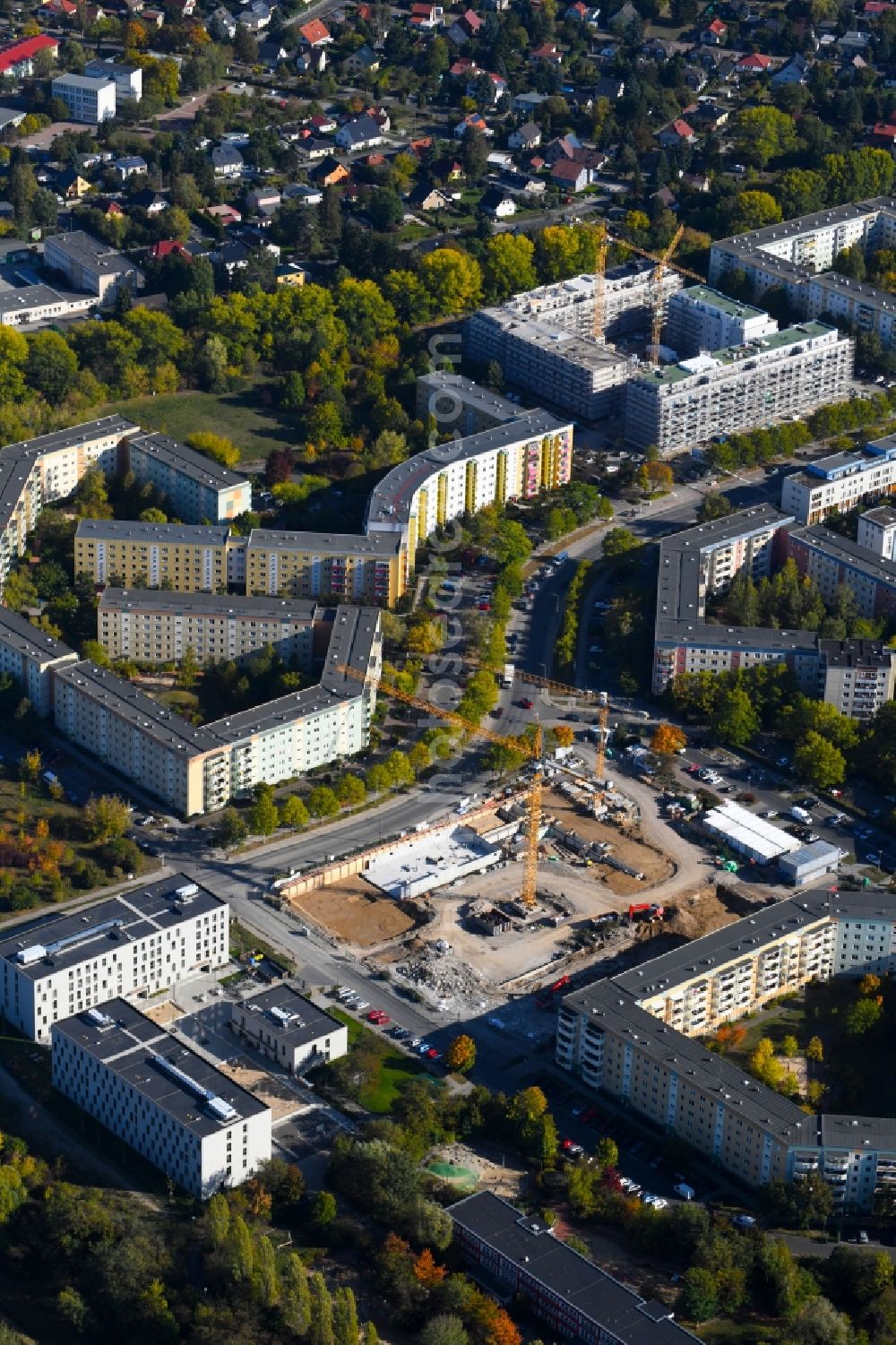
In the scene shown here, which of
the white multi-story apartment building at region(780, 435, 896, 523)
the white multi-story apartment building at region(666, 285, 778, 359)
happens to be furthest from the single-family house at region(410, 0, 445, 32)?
the white multi-story apartment building at region(780, 435, 896, 523)

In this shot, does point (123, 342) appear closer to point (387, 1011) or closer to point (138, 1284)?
point (387, 1011)

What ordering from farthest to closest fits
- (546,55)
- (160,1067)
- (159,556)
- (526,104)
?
(546,55) → (526,104) → (159,556) → (160,1067)

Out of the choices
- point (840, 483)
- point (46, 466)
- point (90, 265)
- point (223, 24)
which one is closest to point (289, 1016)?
point (46, 466)

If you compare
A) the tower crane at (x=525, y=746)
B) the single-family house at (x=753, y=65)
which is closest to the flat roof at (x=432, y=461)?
the tower crane at (x=525, y=746)

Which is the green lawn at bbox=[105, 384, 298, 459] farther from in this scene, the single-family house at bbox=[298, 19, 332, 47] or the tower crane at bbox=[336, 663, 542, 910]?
the single-family house at bbox=[298, 19, 332, 47]

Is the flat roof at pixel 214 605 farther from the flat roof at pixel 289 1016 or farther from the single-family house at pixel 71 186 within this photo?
the single-family house at pixel 71 186

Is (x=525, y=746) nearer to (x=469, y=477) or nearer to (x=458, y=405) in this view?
(x=469, y=477)
